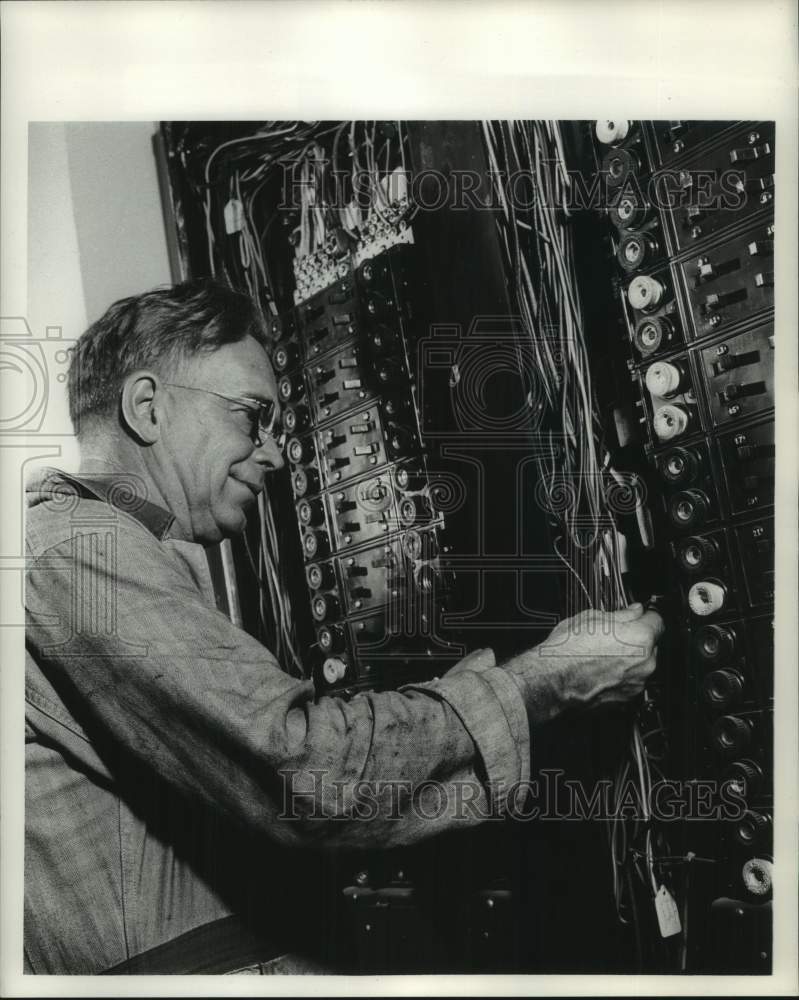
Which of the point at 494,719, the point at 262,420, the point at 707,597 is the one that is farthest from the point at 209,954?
the point at 707,597

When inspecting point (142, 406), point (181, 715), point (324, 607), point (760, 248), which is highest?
point (760, 248)

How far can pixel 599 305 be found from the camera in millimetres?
1571

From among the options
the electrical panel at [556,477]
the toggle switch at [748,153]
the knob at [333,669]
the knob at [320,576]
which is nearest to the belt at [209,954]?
the electrical panel at [556,477]

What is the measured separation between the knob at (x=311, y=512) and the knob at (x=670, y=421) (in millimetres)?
539

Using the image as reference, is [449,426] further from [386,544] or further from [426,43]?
[426,43]

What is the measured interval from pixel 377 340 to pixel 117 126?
0.55 metres

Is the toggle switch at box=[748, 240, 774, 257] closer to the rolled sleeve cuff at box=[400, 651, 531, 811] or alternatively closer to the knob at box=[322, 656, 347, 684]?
the rolled sleeve cuff at box=[400, 651, 531, 811]

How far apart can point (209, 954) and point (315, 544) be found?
651 millimetres

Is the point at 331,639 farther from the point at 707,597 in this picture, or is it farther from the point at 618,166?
the point at 618,166

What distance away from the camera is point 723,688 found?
1.55m

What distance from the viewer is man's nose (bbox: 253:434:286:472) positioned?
5.37ft

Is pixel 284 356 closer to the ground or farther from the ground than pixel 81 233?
closer to the ground

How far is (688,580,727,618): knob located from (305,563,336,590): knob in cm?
56

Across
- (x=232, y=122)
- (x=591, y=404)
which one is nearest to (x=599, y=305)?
(x=591, y=404)
